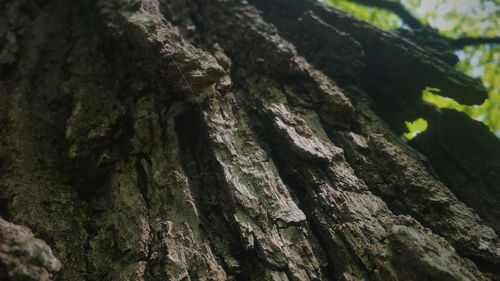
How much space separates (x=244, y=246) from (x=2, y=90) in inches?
224

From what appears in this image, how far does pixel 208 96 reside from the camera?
18.8 ft

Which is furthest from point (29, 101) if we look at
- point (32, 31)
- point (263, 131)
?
point (263, 131)

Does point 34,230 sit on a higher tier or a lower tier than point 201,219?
lower

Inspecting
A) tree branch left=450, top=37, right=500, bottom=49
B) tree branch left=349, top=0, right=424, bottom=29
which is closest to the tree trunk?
tree branch left=349, top=0, right=424, bottom=29

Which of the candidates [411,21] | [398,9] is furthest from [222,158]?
[398,9]

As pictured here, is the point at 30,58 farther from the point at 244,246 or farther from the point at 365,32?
the point at 365,32

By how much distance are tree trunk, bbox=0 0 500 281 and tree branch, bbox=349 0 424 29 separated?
5.77 metres

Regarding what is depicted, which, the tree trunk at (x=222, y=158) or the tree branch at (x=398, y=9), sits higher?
the tree branch at (x=398, y=9)

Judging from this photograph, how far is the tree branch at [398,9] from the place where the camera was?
1251 centimetres

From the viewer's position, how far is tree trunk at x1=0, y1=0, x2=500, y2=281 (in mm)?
4094

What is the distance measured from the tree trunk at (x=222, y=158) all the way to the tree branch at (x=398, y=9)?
5.77 meters

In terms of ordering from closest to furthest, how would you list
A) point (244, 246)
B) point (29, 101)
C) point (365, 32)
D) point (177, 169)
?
1. point (244, 246)
2. point (177, 169)
3. point (29, 101)
4. point (365, 32)

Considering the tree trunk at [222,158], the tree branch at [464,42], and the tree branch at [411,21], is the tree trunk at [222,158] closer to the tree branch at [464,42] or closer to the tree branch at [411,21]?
the tree branch at [411,21]

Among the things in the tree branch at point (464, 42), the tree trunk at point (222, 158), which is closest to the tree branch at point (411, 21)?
the tree branch at point (464, 42)
